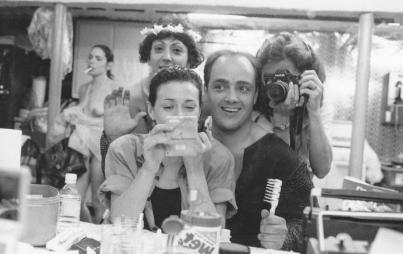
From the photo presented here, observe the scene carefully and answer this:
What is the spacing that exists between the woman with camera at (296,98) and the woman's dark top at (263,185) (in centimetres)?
8

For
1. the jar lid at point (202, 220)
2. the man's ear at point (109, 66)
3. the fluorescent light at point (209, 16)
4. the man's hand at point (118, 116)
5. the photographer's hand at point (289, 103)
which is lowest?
the jar lid at point (202, 220)

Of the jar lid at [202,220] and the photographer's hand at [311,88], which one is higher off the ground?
the photographer's hand at [311,88]

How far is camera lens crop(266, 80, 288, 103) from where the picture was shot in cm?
152

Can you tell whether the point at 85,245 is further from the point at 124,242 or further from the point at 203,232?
the point at 203,232

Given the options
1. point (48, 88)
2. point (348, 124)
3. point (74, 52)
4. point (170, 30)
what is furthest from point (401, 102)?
point (48, 88)

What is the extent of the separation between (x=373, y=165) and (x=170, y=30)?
1090mm

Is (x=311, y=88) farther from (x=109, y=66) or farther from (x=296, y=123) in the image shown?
(x=109, y=66)

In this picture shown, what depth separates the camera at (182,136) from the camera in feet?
4.33

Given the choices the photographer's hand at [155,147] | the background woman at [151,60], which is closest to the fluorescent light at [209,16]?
the background woman at [151,60]

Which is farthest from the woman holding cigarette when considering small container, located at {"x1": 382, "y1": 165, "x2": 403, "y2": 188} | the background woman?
small container, located at {"x1": 382, "y1": 165, "x2": 403, "y2": 188}

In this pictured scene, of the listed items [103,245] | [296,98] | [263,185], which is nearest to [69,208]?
[103,245]

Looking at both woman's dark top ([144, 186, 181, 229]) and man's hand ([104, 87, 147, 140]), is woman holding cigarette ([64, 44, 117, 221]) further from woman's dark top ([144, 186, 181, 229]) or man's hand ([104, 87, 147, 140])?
woman's dark top ([144, 186, 181, 229])

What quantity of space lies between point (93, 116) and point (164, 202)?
2.30ft

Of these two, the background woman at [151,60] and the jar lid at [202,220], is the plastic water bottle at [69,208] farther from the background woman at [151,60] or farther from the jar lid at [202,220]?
the jar lid at [202,220]
